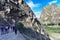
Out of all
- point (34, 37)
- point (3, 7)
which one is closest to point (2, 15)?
point (3, 7)

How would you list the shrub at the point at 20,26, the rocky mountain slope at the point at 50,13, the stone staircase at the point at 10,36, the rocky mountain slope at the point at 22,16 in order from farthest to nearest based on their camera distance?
the rocky mountain slope at the point at 50,13, the shrub at the point at 20,26, the rocky mountain slope at the point at 22,16, the stone staircase at the point at 10,36

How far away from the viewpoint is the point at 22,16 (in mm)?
7867

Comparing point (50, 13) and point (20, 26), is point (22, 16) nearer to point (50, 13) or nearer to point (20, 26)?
point (20, 26)

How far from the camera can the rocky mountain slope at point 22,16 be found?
22.8ft

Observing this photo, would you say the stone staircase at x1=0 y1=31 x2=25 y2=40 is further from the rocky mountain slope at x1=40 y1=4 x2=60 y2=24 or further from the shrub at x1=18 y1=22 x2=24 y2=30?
the rocky mountain slope at x1=40 y1=4 x2=60 y2=24

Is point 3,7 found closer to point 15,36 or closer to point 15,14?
point 15,14

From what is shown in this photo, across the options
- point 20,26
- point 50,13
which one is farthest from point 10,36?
point 50,13

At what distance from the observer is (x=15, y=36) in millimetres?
5879

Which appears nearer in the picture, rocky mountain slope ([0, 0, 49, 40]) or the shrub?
rocky mountain slope ([0, 0, 49, 40])

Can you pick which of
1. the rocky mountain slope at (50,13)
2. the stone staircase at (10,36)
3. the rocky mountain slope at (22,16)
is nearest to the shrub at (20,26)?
the rocky mountain slope at (22,16)

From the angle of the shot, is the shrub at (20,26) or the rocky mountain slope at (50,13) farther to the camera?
the rocky mountain slope at (50,13)

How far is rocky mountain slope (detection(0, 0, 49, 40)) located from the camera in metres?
6.96

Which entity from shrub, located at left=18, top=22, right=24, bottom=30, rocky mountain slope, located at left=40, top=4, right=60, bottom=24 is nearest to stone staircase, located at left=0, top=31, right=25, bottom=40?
shrub, located at left=18, top=22, right=24, bottom=30

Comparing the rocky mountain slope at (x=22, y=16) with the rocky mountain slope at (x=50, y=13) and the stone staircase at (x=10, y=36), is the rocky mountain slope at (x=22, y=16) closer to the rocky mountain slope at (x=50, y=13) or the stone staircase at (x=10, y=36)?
the stone staircase at (x=10, y=36)
